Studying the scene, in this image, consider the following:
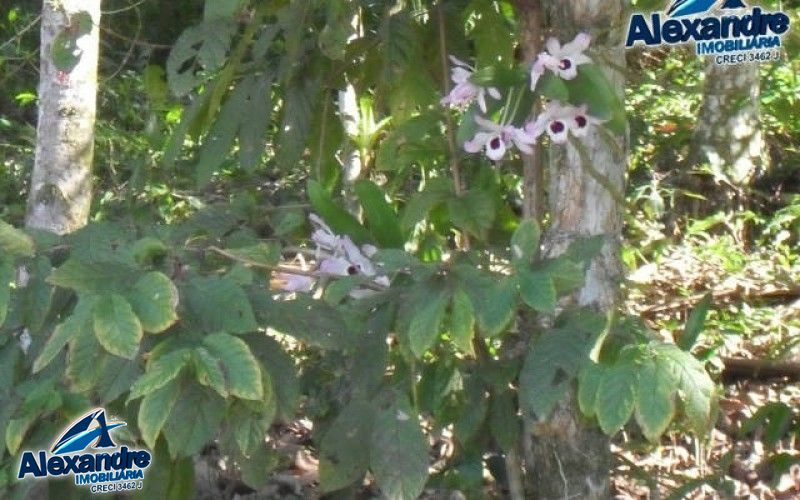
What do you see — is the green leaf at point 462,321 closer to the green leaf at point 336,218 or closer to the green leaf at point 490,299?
the green leaf at point 490,299

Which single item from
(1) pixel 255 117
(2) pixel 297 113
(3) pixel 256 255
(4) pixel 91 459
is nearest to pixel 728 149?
(2) pixel 297 113

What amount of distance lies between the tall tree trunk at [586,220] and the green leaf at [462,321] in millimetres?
591

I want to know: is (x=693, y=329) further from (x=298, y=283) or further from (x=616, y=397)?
(x=298, y=283)

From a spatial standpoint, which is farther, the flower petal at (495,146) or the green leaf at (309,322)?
the flower petal at (495,146)

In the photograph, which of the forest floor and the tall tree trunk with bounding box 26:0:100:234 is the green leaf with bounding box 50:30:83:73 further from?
the forest floor

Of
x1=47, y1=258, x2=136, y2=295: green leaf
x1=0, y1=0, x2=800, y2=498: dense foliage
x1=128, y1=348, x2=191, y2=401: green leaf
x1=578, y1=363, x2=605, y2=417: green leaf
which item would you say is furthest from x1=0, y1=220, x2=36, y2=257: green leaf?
x1=578, y1=363, x2=605, y2=417: green leaf

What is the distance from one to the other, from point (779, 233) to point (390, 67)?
2.91m

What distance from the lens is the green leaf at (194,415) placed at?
153 centimetres

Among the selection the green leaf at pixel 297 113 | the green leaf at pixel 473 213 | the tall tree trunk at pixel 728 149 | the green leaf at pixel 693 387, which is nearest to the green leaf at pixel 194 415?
the green leaf at pixel 693 387

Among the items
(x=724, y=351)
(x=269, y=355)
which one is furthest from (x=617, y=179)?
(x=724, y=351)

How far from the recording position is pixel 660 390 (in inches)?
61.9

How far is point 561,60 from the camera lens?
6.43 feet

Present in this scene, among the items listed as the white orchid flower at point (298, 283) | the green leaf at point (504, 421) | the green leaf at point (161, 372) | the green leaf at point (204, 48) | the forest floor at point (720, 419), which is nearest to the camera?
the green leaf at point (161, 372)

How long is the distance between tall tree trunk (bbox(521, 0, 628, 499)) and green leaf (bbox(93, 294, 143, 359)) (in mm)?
957
